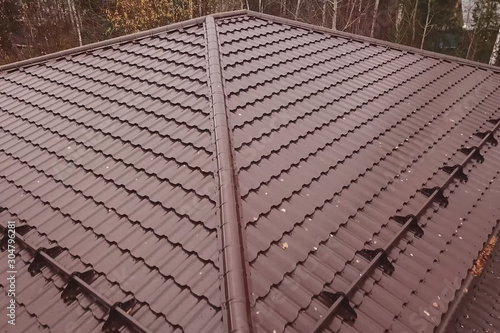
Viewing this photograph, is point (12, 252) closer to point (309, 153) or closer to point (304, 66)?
point (309, 153)

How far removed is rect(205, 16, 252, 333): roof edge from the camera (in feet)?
11.0

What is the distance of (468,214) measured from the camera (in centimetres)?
541

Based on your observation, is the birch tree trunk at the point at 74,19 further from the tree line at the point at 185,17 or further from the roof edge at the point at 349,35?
the roof edge at the point at 349,35

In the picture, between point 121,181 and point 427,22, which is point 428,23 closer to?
point 427,22

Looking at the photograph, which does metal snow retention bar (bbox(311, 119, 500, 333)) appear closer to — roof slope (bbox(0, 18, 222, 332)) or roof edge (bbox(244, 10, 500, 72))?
roof slope (bbox(0, 18, 222, 332))

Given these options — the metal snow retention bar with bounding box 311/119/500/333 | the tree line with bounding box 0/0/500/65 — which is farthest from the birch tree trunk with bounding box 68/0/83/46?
the metal snow retention bar with bounding box 311/119/500/333

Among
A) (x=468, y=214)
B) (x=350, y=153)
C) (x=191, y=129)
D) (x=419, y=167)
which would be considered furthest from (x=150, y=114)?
(x=468, y=214)

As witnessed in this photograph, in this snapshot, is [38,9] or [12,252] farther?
[38,9]

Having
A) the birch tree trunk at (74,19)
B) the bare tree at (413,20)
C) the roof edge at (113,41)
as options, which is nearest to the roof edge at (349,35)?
the roof edge at (113,41)

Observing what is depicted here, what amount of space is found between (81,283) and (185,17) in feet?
73.2

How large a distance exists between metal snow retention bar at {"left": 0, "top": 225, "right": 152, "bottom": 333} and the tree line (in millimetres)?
20985

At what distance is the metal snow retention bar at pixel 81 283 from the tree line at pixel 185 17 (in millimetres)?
20985

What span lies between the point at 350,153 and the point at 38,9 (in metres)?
29.8

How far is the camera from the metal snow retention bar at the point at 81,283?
3.48 meters
